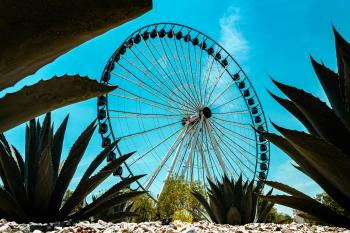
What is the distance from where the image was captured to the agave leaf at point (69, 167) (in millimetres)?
4266

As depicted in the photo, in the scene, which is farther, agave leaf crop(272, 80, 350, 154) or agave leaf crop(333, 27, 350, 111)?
agave leaf crop(272, 80, 350, 154)

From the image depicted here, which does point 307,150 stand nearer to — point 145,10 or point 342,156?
point 342,156

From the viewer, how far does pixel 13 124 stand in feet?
3.83

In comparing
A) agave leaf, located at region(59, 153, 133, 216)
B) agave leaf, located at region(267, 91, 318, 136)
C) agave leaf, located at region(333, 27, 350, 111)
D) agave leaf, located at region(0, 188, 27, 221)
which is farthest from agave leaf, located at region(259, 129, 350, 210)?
agave leaf, located at region(0, 188, 27, 221)

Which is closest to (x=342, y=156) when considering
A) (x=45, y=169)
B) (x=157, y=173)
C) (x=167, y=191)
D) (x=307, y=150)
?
(x=307, y=150)

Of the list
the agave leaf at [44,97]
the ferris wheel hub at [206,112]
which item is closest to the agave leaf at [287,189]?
the agave leaf at [44,97]

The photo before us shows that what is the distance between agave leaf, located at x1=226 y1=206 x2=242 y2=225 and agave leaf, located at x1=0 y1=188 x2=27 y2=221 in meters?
3.45

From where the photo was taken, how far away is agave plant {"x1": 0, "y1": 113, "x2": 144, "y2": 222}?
3930 mm

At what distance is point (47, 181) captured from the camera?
3.88m

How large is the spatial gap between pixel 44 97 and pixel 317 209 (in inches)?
60.0

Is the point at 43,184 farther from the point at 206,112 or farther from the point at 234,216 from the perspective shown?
the point at 206,112

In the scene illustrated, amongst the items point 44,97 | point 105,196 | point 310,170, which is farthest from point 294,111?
point 105,196

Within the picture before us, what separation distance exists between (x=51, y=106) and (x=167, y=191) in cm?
2333

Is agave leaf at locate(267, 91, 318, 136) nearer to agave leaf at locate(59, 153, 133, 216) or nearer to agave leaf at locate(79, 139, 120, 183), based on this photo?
agave leaf at locate(59, 153, 133, 216)
